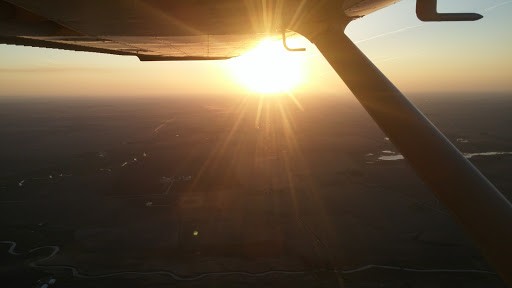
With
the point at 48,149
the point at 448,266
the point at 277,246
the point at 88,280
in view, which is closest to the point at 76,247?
the point at 88,280

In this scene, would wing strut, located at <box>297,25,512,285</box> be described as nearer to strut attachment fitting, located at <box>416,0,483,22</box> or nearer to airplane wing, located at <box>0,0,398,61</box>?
airplane wing, located at <box>0,0,398,61</box>

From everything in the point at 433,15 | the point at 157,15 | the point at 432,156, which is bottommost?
the point at 432,156

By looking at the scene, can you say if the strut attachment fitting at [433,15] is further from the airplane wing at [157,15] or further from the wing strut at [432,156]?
the wing strut at [432,156]

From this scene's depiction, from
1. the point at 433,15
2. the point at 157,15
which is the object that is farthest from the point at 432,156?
the point at 157,15

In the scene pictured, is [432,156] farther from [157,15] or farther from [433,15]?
[157,15]

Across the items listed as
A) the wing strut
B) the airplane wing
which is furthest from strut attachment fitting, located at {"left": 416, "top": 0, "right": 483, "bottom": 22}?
the wing strut

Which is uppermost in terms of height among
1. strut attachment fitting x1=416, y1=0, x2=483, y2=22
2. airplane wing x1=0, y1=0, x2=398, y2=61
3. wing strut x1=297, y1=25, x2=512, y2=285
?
airplane wing x1=0, y1=0, x2=398, y2=61

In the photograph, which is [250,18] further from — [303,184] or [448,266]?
[303,184]
